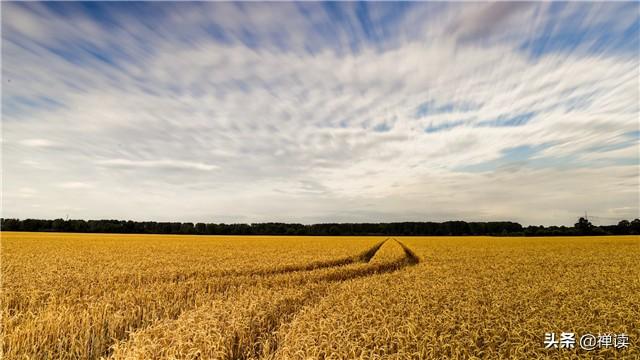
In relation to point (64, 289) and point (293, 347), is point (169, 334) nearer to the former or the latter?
point (293, 347)

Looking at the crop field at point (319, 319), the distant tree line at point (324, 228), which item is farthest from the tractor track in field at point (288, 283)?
the distant tree line at point (324, 228)

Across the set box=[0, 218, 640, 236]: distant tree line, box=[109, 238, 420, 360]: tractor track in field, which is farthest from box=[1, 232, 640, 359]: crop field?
box=[0, 218, 640, 236]: distant tree line

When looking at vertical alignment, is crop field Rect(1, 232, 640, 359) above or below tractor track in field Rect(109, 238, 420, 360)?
above

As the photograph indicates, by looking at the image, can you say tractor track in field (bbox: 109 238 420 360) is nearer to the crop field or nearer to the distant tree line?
the crop field

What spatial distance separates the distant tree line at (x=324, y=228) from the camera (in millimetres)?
98562

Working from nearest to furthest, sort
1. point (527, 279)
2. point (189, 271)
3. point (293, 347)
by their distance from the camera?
point (293, 347) < point (527, 279) < point (189, 271)

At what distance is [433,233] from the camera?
127312mm

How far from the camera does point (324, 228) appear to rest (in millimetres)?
126750

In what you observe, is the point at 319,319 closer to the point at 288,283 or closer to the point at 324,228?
the point at 288,283

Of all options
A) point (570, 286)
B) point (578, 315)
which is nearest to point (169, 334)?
point (578, 315)

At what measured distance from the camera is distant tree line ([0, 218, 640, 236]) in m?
98.6

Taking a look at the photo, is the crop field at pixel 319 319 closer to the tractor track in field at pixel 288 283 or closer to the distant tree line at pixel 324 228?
the tractor track in field at pixel 288 283

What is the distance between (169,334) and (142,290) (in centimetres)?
578

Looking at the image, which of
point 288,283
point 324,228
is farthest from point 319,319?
point 324,228
